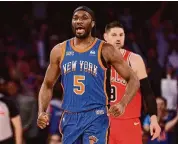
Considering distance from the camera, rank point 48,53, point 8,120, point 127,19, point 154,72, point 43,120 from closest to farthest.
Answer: point 43,120 < point 8,120 < point 154,72 < point 48,53 < point 127,19

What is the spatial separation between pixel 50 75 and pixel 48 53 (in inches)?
322

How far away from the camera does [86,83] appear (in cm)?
658

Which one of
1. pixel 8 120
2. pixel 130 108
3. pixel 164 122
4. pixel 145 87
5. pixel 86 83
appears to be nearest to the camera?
pixel 86 83

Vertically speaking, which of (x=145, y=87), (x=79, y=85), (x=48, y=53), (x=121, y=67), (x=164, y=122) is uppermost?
(x=121, y=67)

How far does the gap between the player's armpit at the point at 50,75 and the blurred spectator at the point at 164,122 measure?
11.1 ft

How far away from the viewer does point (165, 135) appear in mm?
10609

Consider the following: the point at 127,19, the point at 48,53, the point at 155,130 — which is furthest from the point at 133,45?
the point at 155,130

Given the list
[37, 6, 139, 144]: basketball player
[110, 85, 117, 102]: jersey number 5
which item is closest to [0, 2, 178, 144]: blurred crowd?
[110, 85, 117, 102]: jersey number 5

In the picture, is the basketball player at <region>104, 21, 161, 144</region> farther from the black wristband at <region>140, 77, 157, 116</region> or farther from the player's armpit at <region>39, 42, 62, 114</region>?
the player's armpit at <region>39, 42, 62, 114</region>

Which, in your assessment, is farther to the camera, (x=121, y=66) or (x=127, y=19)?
(x=127, y=19)

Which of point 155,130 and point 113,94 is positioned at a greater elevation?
point 113,94

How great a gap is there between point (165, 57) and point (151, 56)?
89 cm

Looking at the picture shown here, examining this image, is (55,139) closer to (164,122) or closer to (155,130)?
(164,122)

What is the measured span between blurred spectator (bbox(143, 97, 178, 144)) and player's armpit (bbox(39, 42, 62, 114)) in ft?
11.1
